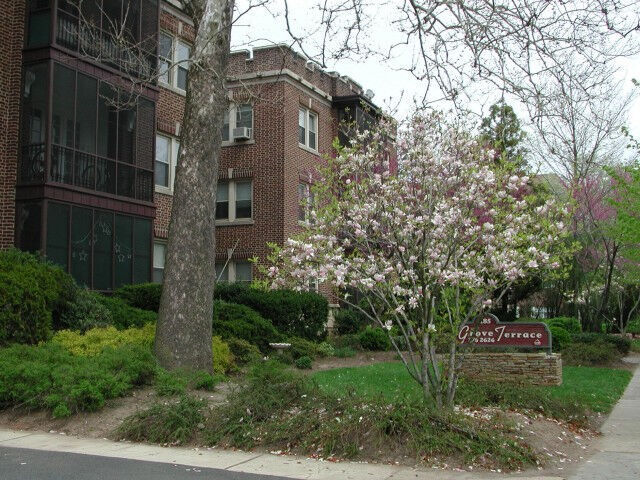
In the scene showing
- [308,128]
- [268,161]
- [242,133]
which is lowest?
[268,161]

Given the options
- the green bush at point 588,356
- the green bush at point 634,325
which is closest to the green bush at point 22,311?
the green bush at point 588,356

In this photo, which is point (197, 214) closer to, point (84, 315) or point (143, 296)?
point (84, 315)

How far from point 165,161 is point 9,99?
5.79m

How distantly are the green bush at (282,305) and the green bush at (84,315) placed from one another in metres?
5.42

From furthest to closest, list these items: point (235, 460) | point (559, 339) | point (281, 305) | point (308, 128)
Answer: point (308, 128) → point (559, 339) → point (281, 305) → point (235, 460)

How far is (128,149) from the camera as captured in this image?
18781 millimetres

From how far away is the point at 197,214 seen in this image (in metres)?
11.2

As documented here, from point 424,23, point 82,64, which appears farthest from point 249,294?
point 424,23

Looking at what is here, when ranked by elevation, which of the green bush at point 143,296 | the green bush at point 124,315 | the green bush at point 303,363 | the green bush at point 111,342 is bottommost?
the green bush at point 303,363

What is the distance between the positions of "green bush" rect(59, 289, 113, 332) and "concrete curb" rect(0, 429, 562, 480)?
4.98 meters

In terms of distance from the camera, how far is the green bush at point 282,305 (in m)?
19.2

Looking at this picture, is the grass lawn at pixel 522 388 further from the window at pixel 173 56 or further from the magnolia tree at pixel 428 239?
the window at pixel 173 56

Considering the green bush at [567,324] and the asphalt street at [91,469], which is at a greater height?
the green bush at [567,324]

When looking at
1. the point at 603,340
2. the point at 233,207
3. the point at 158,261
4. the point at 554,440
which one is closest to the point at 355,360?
the point at 158,261
